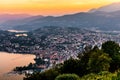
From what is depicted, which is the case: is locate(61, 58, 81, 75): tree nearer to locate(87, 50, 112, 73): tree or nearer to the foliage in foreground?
the foliage in foreground

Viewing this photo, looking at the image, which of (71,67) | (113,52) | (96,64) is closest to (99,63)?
(96,64)

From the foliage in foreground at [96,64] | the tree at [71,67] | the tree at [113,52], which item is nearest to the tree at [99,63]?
the foliage in foreground at [96,64]

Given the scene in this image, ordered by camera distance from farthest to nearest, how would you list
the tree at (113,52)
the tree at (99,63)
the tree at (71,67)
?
the tree at (71,67) → the tree at (113,52) → the tree at (99,63)

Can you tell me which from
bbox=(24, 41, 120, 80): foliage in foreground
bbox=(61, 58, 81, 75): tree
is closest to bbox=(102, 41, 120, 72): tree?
bbox=(24, 41, 120, 80): foliage in foreground

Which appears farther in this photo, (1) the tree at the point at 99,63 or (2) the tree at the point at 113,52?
(2) the tree at the point at 113,52

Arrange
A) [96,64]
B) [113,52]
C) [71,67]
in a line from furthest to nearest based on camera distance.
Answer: [71,67] → [113,52] → [96,64]

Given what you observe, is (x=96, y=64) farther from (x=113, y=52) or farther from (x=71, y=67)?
(x=71, y=67)

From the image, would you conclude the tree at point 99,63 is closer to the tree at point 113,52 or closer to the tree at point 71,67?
the tree at point 113,52

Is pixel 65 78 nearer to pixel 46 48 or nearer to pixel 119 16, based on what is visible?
pixel 46 48

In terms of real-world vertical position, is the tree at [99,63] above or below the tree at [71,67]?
above

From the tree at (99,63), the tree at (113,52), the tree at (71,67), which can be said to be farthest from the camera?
the tree at (71,67)

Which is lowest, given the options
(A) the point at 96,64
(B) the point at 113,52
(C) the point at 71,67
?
(C) the point at 71,67
